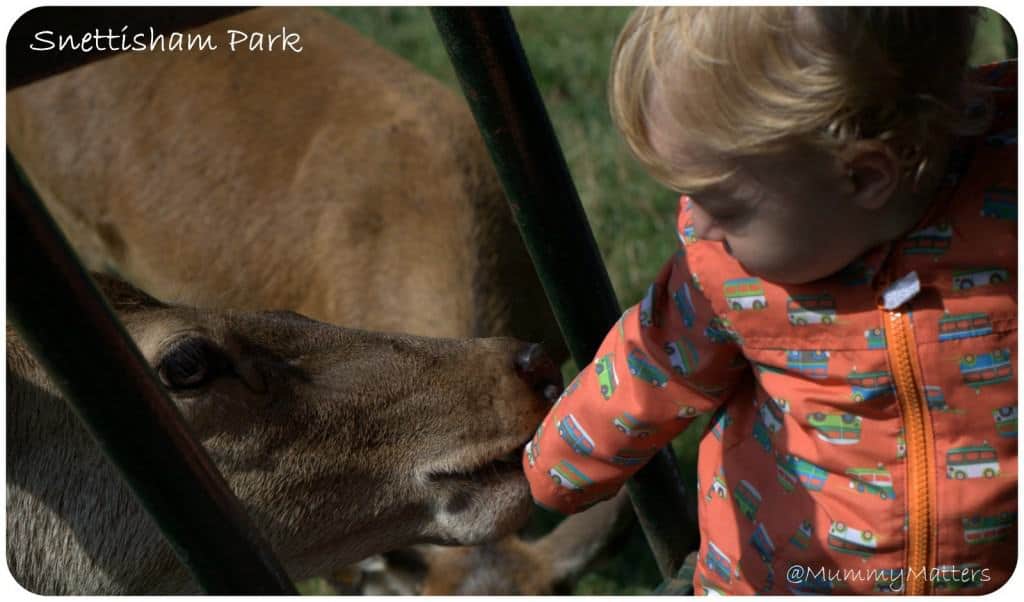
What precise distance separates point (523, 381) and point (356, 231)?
2060 mm

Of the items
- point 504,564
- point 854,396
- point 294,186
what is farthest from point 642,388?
point 294,186

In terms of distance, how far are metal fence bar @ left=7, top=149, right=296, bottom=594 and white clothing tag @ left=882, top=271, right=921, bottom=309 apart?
0.85m

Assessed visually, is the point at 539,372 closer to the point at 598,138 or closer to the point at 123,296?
the point at 123,296

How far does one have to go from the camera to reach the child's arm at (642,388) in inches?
73.2

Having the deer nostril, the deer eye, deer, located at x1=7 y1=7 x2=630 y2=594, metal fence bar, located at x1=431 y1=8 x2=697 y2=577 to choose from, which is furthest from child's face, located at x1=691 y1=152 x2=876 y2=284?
deer, located at x1=7 y1=7 x2=630 y2=594

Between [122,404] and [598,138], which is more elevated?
[122,404]

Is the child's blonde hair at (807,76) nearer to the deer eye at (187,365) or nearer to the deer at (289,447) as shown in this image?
the deer at (289,447)

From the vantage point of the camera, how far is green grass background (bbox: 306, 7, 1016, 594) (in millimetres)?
4691

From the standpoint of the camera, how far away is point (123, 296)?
2.37 metres

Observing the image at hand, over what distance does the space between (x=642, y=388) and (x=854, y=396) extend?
304 mm

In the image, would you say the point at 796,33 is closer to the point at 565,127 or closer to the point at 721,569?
the point at 721,569

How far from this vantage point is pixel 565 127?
6.19 m

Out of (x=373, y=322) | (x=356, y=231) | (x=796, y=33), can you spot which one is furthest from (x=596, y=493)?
(x=356, y=231)

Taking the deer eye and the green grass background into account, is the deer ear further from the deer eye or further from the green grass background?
the green grass background
